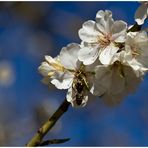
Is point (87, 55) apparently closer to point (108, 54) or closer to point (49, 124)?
point (108, 54)

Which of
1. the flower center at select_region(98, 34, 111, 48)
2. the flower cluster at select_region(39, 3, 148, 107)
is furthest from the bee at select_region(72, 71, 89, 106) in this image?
the flower center at select_region(98, 34, 111, 48)

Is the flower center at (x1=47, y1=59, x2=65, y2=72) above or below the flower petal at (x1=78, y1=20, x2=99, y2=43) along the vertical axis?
below

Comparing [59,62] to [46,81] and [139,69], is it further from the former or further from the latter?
[139,69]

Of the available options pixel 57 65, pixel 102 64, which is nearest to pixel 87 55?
pixel 102 64

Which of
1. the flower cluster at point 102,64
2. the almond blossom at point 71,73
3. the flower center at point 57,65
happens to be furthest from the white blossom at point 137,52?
the flower center at point 57,65

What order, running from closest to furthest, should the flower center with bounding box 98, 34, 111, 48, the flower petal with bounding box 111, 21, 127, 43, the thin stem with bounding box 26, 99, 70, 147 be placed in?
the thin stem with bounding box 26, 99, 70, 147, the flower petal with bounding box 111, 21, 127, 43, the flower center with bounding box 98, 34, 111, 48

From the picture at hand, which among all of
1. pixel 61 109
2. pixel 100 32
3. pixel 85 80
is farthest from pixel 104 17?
pixel 61 109

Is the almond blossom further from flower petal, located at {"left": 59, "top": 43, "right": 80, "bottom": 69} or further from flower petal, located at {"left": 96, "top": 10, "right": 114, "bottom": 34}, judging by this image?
flower petal, located at {"left": 96, "top": 10, "right": 114, "bottom": 34}

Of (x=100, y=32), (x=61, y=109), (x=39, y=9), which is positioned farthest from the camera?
(x=39, y=9)
